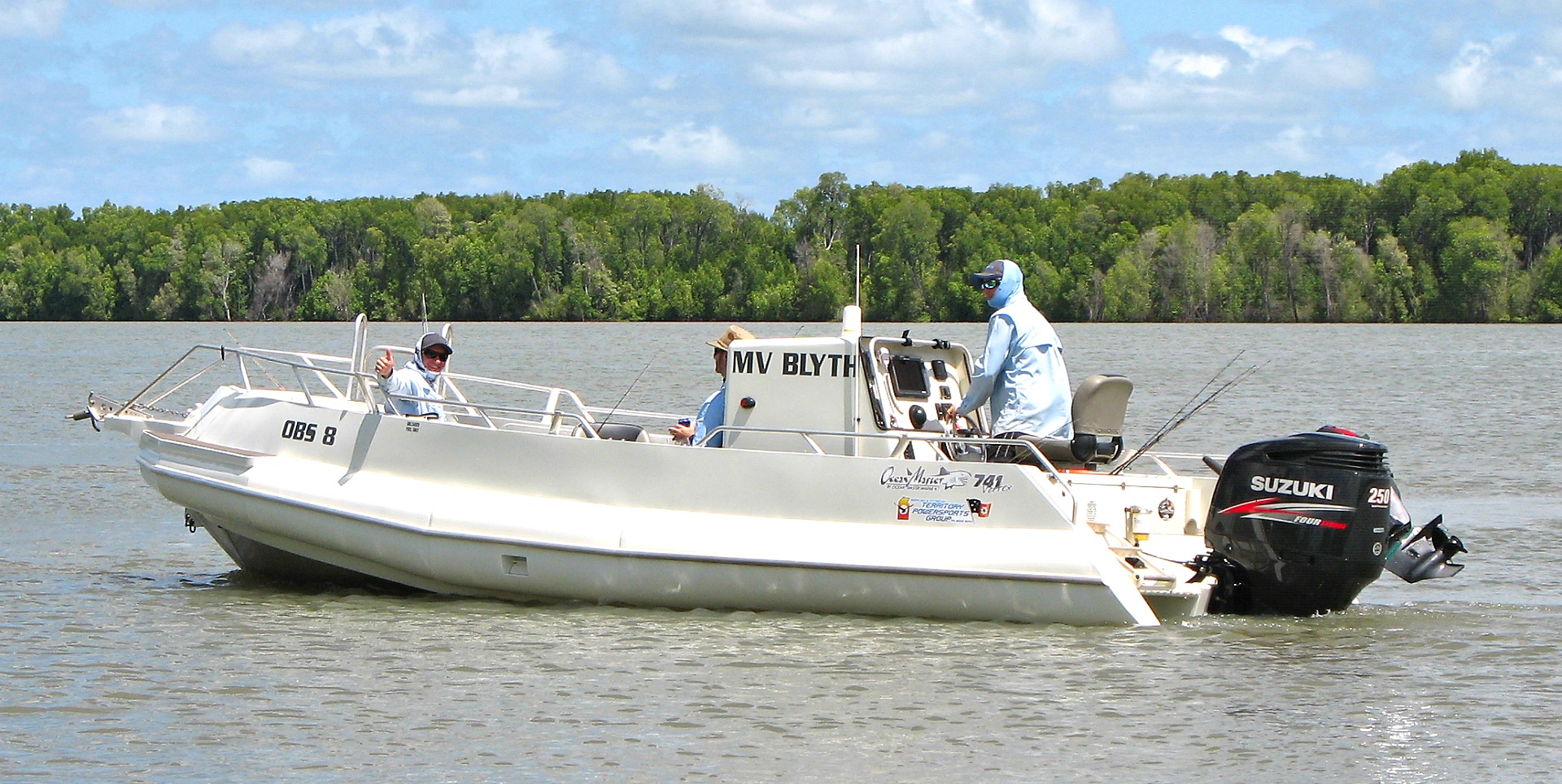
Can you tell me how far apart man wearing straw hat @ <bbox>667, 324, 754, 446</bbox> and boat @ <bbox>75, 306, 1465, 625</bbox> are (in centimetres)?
12

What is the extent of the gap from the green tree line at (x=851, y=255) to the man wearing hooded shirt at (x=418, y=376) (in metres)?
65.2

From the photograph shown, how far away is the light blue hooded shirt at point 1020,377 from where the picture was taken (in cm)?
1055

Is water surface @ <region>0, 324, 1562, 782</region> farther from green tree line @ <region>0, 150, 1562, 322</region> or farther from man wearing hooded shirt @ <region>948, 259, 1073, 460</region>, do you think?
green tree line @ <region>0, 150, 1562, 322</region>

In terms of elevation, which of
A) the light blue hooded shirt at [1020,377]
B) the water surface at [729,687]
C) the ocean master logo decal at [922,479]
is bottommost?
the water surface at [729,687]

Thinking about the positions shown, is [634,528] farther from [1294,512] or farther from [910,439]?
[1294,512]

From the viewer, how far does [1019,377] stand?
10641 mm

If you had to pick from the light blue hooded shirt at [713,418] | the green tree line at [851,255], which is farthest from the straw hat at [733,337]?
the green tree line at [851,255]

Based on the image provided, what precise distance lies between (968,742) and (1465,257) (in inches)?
3326

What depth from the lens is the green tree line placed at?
87.2 meters

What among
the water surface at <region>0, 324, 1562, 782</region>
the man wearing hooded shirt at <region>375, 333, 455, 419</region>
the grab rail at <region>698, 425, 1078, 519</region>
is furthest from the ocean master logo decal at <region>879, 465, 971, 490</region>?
the man wearing hooded shirt at <region>375, 333, 455, 419</region>

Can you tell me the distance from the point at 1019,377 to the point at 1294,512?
1724 mm

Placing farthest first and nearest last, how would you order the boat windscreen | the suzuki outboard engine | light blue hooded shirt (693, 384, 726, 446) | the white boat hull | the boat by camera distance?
1. light blue hooded shirt (693, 384, 726, 446)
2. the boat windscreen
3. the white boat hull
4. the boat
5. the suzuki outboard engine

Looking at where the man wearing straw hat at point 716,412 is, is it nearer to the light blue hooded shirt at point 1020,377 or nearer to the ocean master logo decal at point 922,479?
the ocean master logo decal at point 922,479

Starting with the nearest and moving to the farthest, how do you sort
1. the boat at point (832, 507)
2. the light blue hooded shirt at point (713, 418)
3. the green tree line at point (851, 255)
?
the boat at point (832, 507) < the light blue hooded shirt at point (713, 418) < the green tree line at point (851, 255)
